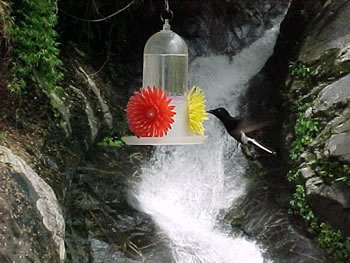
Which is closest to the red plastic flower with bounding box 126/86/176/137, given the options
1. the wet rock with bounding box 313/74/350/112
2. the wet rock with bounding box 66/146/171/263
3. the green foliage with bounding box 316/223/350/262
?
the wet rock with bounding box 66/146/171/263

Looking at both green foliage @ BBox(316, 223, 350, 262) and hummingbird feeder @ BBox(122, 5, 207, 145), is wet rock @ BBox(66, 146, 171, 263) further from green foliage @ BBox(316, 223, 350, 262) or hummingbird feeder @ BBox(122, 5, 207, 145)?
hummingbird feeder @ BBox(122, 5, 207, 145)

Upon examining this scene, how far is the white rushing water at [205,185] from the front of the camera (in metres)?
4.67

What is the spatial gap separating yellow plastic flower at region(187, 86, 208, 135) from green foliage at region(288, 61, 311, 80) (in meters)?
3.37

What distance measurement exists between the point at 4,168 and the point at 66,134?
131cm

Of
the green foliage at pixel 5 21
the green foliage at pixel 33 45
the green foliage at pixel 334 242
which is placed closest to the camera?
the green foliage at pixel 5 21

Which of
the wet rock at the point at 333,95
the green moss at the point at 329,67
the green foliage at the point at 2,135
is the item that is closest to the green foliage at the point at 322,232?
the wet rock at the point at 333,95

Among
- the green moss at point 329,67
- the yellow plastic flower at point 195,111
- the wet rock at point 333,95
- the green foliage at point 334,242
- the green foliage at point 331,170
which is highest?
the yellow plastic flower at point 195,111

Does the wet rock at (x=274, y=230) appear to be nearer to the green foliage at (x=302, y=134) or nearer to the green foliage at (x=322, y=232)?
the green foliage at (x=322, y=232)

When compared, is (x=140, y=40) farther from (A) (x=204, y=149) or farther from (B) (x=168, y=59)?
(B) (x=168, y=59)

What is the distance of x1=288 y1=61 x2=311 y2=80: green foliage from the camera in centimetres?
564

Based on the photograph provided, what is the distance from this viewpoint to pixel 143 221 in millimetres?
4695

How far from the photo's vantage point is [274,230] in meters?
4.88

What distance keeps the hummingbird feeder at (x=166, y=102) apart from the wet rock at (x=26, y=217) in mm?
961

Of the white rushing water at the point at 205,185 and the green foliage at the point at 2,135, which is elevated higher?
the green foliage at the point at 2,135
